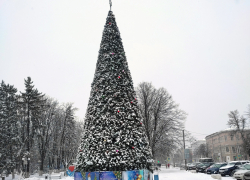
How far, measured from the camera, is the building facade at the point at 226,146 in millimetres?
67238

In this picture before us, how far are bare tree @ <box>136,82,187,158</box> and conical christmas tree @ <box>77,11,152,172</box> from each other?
21.2 metres

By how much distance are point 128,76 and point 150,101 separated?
70.5ft

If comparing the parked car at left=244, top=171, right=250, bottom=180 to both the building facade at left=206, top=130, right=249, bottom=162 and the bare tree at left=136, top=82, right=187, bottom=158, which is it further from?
the building facade at left=206, top=130, right=249, bottom=162

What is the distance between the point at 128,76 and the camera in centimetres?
1016

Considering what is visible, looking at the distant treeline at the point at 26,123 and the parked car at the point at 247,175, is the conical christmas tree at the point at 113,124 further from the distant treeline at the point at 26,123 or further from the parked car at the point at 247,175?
the distant treeline at the point at 26,123

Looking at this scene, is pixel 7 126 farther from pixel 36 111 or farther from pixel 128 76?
pixel 128 76

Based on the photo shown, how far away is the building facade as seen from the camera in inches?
2647

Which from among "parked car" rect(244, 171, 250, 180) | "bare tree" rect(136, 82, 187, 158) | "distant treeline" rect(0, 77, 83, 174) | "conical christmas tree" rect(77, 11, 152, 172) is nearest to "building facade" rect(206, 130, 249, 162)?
"bare tree" rect(136, 82, 187, 158)

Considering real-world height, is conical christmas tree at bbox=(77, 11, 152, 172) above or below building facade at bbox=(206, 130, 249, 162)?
above

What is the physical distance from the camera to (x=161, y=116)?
31.8 m

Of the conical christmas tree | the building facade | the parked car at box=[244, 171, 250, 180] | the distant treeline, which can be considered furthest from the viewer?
the building facade

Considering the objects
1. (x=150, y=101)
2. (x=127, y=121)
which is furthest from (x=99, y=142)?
(x=150, y=101)

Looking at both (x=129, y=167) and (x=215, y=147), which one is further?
(x=215, y=147)

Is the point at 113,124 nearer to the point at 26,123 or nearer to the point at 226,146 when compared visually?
the point at 26,123
